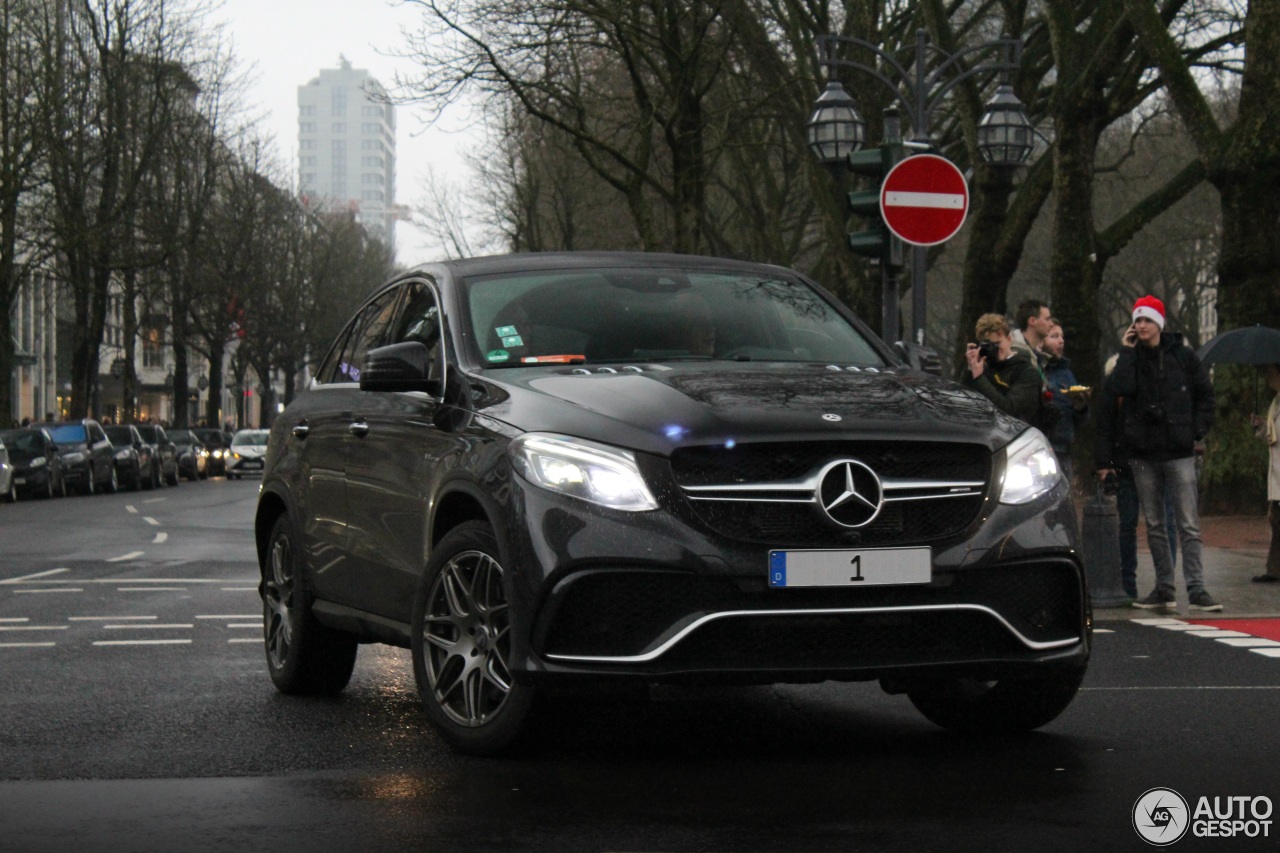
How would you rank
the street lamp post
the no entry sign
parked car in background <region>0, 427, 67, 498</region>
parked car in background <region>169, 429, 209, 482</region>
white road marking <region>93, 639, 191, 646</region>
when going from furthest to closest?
parked car in background <region>169, 429, 209, 482</region> → parked car in background <region>0, 427, 67, 498</region> → the street lamp post → the no entry sign → white road marking <region>93, 639, 191, 646</region>

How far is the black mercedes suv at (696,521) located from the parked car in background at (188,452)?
53821 millimetres

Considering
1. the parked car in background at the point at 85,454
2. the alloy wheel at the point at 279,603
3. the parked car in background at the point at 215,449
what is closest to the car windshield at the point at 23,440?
the parked car in background at the point at 85,454

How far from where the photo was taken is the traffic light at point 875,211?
1492 cm

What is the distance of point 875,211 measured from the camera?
49.3 feet

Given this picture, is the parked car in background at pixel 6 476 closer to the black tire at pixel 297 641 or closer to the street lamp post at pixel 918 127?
the street lamp post at pixel 918 127

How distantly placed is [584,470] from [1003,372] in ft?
21.3

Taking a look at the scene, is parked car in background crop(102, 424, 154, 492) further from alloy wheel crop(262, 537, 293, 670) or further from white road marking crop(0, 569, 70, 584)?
alloy wheel crop(262, 537, 293, 670)

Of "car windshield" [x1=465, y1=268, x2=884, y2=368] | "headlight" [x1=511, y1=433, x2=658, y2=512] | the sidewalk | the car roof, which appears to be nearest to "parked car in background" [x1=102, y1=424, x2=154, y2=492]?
the sidewalk

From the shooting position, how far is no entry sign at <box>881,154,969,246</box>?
14.7m

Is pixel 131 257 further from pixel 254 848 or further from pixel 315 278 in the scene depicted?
pixel 254 848

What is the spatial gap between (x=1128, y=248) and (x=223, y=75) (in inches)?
1016

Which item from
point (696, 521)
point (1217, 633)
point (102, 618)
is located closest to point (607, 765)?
point (696, 521)

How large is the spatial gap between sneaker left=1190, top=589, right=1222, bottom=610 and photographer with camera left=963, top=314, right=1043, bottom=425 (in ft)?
5.18

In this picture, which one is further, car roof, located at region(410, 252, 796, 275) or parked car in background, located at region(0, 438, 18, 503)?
parked car in background, located at region(0, 438, 18, 503)
